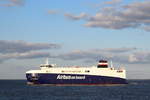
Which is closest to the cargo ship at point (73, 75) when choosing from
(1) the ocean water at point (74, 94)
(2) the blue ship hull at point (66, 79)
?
(2) the blue ship hull at point (66, 79)

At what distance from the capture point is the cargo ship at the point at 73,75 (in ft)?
463

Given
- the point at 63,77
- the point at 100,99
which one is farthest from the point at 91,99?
the point at 63,77

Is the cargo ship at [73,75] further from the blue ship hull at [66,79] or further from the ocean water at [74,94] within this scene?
the ocean water at [74,94]

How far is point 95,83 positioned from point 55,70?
1597 centimetres

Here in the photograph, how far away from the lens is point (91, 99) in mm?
81188

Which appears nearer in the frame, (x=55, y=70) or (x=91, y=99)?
(x=91, y=99)

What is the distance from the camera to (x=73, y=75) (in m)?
142

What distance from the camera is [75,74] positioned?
465 ft

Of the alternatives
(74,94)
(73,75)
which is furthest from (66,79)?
(74,94)

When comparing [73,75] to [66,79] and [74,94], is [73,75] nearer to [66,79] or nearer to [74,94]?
[66,79]

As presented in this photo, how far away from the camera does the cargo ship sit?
141 meters

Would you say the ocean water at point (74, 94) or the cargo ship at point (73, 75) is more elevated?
the cargo ship at point (73, 75)

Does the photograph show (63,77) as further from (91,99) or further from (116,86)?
(91,99)

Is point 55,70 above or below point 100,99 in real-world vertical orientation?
above
